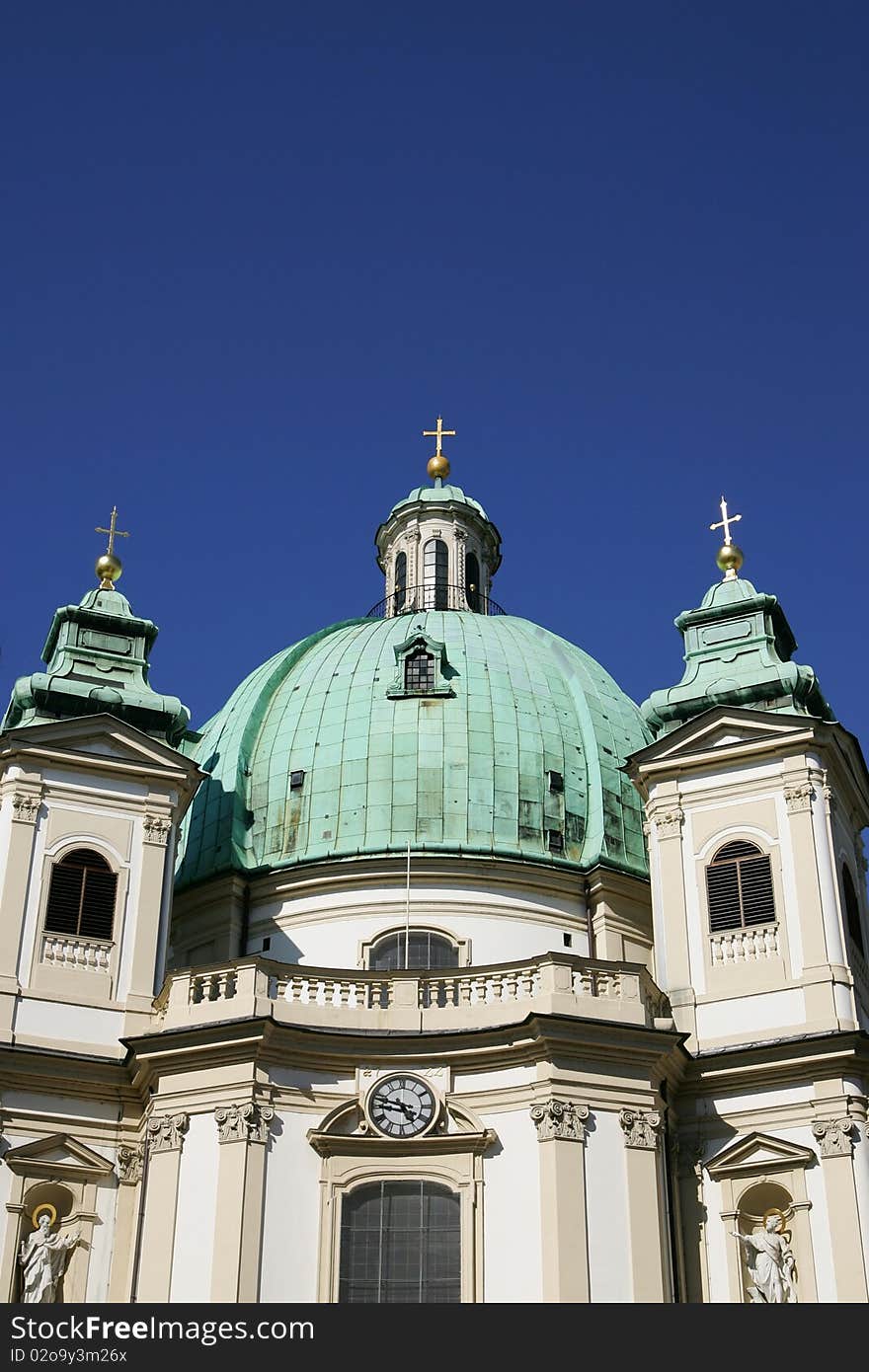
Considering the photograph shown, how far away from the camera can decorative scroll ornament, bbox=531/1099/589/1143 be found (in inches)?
1067

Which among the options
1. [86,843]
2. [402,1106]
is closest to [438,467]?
[86,843]

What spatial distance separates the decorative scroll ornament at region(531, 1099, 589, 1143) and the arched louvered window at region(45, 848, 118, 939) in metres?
8.31

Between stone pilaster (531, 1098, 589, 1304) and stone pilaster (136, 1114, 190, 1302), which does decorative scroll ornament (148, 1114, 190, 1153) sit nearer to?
stone pilaster (136, 1114, 190, 1302)

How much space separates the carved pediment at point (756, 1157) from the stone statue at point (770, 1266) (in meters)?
0.99

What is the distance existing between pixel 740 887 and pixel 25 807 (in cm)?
1219

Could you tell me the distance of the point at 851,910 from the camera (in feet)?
105

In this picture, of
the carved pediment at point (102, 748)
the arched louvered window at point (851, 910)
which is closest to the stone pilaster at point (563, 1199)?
the arched louvered window at point (851, 910)

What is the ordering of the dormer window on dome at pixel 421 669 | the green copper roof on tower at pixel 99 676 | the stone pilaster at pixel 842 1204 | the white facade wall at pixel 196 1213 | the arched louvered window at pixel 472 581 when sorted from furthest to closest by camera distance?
1. the arched louvered window at pixel 472 581
2. the dormer window on dome at pixel 421 669
3. the green copper roof on tower at pixel 99 676
4. the stone pilaster at pixel 842 1204
5. the white facade wall at pixel 196 1213

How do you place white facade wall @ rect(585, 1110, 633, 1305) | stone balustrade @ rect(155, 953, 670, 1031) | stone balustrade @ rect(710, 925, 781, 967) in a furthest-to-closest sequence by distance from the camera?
stone balustrade @ rect(710, 925, 781, 967) → stone balustrade @ rect(155, 953, 670, 1031) → white facade wall @ rect(585, 1110, 633, 1305)

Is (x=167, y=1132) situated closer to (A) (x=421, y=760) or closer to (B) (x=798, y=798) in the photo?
(A) (x=421, y=760)

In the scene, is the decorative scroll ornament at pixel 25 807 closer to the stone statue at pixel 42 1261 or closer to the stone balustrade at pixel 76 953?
the stone balustrade at pixel 76 953

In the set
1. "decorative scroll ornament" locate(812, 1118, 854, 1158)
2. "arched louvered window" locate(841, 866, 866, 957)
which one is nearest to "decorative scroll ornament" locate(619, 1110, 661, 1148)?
"decorative scroll ornament" locate(812, 1118, 854, 1158)

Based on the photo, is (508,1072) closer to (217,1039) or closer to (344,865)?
(217,1039)

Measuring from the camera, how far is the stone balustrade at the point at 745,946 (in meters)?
30.4
